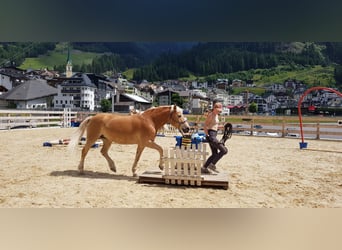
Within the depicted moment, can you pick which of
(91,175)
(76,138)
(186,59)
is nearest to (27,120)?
(76,138)

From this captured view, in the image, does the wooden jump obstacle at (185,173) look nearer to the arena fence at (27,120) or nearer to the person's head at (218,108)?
the person's head at (218,108)

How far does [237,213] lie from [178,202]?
1.98 feet

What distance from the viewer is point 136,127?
3713mm

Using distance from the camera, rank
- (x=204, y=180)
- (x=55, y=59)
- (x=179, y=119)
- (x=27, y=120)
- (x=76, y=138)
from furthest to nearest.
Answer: (x=55, y=59) → (x=27, y=120) → (x=76, y=138) → (x=179, y=119) → (x=204, y=180)

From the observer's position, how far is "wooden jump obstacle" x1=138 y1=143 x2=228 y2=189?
332cm

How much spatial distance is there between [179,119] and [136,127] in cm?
61

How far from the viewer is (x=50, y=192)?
3109 millimetres

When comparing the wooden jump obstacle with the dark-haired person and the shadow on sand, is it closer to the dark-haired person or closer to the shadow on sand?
the dark-haired person

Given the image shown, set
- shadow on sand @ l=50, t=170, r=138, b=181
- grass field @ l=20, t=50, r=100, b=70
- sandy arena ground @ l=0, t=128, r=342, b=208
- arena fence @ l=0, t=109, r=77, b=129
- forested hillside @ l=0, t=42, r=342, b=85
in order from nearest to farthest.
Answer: sandy arena ground @ l=0, t=128, r=342, b=208 < shadow on sand @ l=50, t=170, r=138, b=181 < arena fence @ l=0, t=109, r=77, b=129 < forested hillside @ l=0, t=42, r=342, b=85 < grass field @ l=20, t=50, r=100, b=70

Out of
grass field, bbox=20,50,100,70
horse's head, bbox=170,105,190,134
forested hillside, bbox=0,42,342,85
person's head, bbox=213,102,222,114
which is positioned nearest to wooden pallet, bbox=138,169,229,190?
horse's head, bbox=170,105,190,134

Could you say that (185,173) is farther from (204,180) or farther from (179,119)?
(179,119)

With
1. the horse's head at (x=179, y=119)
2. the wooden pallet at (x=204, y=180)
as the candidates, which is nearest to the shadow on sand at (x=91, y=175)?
the wooden pallet at (x=204, y=180)
